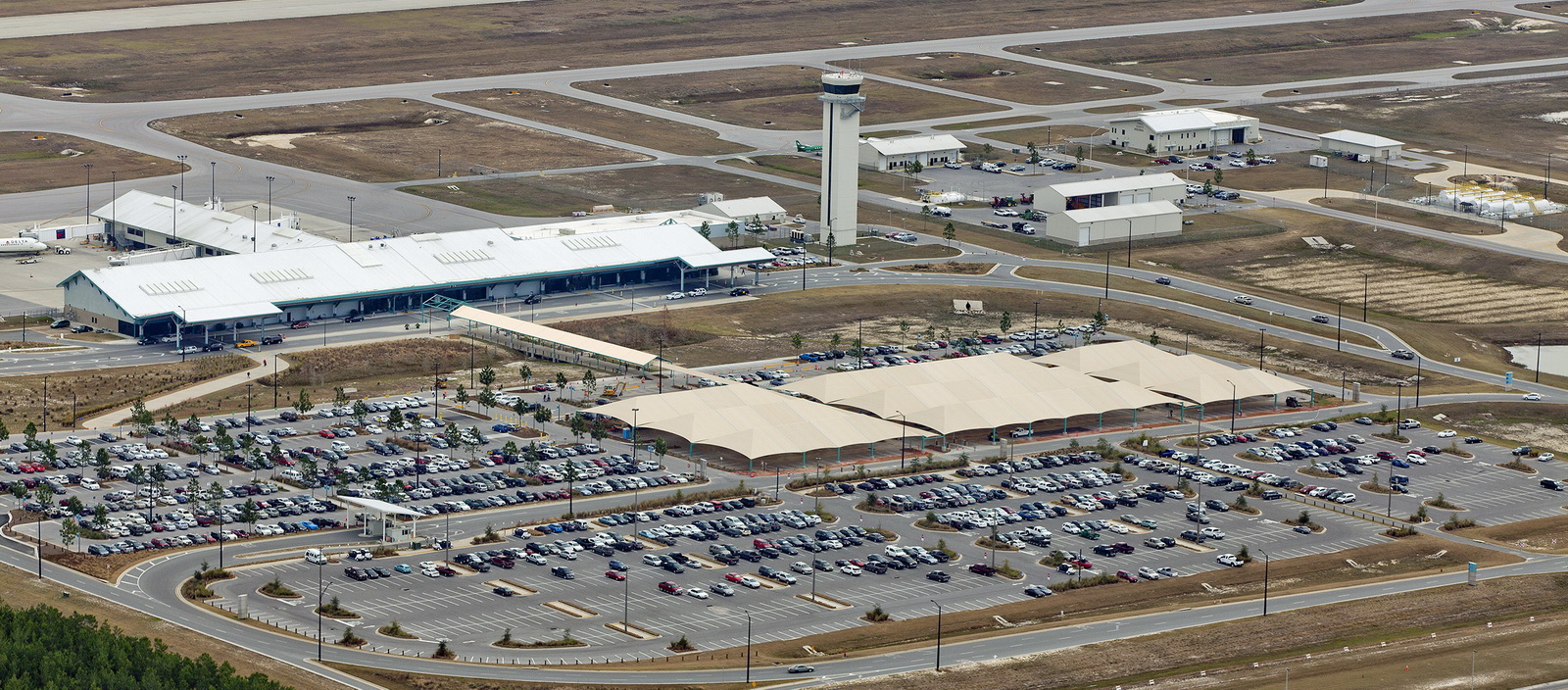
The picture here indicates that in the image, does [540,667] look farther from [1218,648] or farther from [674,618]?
[1218,648]

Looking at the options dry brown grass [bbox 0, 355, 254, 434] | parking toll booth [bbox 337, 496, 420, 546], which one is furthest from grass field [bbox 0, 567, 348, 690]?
dry brown grass [bbox 0, 355, 254, 434]

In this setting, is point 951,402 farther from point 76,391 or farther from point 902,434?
point 76,391

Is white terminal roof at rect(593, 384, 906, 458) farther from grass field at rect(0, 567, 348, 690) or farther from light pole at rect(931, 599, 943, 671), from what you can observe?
grass field at rect(0, 567, 348, 690)

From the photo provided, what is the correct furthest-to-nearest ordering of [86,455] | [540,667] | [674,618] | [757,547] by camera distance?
[86,455] → [757,547] → [674,618] → [540,667]

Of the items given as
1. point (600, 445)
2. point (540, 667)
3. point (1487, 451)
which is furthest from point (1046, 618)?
point (1487, 451)

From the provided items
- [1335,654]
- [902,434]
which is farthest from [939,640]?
[902,434]
